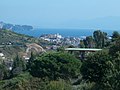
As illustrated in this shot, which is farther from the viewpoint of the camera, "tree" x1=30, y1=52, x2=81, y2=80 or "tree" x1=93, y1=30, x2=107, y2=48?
"tree" x1=93, y1=30, x2=107, y2=48

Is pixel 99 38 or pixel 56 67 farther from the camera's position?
pixel 99 38

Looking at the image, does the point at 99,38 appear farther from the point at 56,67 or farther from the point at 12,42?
the point at 12,42

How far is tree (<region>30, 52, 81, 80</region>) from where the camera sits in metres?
30.6

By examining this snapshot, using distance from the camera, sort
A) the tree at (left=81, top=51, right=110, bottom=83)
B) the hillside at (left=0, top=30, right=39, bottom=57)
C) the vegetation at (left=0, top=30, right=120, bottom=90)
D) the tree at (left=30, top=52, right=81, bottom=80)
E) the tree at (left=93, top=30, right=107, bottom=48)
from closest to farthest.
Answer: the vegetation at (left=0, top=30, right=120, bottom=90) < the tree at (left=81, top=51, right=110, bottom=83) < the tree at (left=30, top=52, right=81, bottom=80) < the tree at (left=93, top=30, right=107, bottom=48) < the hillside at (left=0, top=30, right=39, bottom=57)

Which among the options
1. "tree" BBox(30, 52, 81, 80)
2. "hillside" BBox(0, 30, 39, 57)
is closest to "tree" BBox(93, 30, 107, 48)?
"tree" BBox(30, 52, 81, 80)

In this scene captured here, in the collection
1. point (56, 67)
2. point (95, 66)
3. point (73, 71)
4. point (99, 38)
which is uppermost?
point (95, 66)

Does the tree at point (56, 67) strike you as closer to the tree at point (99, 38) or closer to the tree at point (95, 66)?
the tree at point (95, 66)

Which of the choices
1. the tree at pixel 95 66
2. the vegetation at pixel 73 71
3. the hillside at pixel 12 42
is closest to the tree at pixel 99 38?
the vegetation at pixel 73 71

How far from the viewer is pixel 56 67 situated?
30.9m

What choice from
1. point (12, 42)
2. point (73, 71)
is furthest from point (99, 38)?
point (12, 42)

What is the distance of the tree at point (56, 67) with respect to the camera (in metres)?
30.6

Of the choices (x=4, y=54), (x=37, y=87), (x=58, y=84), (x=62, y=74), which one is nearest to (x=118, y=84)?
(x=58, y=84)

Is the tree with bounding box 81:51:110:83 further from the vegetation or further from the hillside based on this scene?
the hillside

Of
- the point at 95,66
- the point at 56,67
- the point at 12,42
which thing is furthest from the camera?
the point at 12,42
